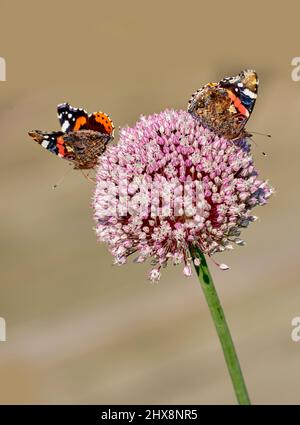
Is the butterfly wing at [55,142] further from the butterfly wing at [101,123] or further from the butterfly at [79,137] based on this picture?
the butterfly wing at [101,123]

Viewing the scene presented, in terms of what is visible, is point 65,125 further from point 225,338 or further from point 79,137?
point 225,338

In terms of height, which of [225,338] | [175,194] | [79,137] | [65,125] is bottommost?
[225,338]

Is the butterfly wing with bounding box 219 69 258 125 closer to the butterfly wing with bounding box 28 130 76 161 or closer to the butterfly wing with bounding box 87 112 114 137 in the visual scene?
the butterfly wing with bounding box 87 112 114 137

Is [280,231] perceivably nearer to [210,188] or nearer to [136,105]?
[136,105]

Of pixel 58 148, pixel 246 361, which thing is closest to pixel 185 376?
pixel 246 361

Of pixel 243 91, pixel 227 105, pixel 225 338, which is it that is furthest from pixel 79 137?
pixel 225 338

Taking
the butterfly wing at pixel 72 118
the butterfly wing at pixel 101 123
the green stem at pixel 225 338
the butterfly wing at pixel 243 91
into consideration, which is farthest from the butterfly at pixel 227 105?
the green stem at pixel 225 338
